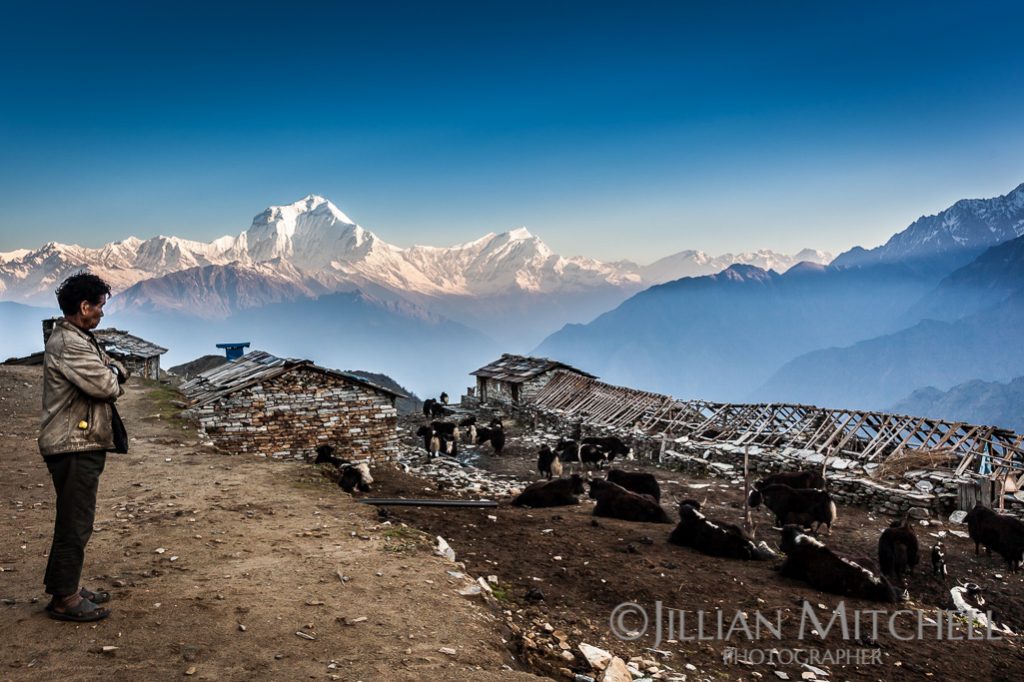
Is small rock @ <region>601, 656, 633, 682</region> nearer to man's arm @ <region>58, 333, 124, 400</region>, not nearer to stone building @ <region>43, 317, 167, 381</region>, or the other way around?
man's arm @ <region>58, 333, 124, 400</region>

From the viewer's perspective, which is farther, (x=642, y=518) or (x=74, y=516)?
(x=642, y=518)

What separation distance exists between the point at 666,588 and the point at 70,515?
6167 mm

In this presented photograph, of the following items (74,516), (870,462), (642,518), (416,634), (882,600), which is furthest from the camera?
(870,462)

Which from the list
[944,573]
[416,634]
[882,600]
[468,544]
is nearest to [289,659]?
[416,634]

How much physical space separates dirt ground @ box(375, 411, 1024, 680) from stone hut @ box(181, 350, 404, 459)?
718cm


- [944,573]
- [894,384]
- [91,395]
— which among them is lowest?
[944,573]

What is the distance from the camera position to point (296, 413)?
15.9 metres

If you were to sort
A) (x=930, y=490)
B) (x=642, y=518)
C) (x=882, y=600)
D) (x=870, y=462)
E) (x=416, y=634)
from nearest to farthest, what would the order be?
(x=416, y=634)
(x=882, y=600)
(x=642, y=518)
(x=930, y=490)
(x=870, y=462)

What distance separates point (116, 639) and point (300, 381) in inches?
483

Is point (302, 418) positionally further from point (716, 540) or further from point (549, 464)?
point (716, 540)

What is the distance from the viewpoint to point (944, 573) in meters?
8.81

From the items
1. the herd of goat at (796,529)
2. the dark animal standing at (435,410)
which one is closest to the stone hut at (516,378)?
the dark animal standing at (435,410)

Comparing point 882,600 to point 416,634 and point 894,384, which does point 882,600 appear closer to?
point 416,634

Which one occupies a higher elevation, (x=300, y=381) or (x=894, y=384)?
(x=894, y=384)
